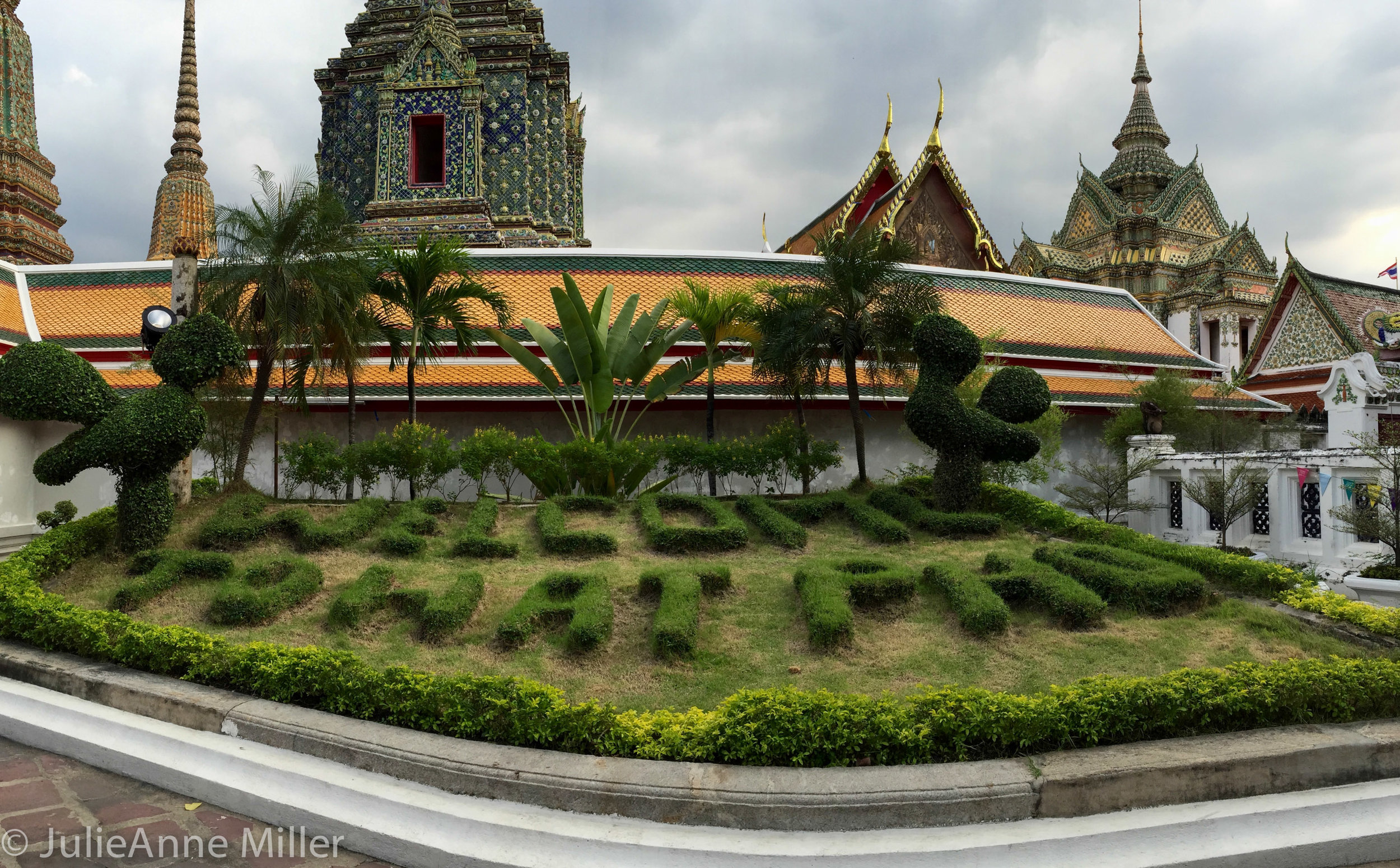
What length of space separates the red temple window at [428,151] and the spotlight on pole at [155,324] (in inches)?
537

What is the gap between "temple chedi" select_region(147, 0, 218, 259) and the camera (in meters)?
22.9

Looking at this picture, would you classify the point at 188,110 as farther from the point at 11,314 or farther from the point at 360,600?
the point at 360,600

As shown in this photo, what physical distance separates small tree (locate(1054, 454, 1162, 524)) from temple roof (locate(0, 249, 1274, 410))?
328 centimetres

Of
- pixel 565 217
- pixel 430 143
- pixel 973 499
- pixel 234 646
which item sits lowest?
pixel 234 646

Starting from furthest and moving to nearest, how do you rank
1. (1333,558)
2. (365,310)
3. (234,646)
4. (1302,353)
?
(1302,353) → (365,310) → (1333,558) → (234,646)

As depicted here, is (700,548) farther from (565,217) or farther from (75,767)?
(565,217)

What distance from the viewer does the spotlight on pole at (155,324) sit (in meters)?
8.43

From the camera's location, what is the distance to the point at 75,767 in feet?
16.8

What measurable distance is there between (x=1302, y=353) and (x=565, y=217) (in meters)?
19.0

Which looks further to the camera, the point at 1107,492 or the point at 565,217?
the point at 565,217

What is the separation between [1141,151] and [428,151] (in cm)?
2874

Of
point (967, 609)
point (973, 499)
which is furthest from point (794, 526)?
point (967, 609)

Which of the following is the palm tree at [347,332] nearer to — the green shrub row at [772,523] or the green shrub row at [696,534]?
the green shrub row at [696,534]

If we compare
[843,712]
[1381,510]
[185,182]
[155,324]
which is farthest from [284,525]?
[185,182]
